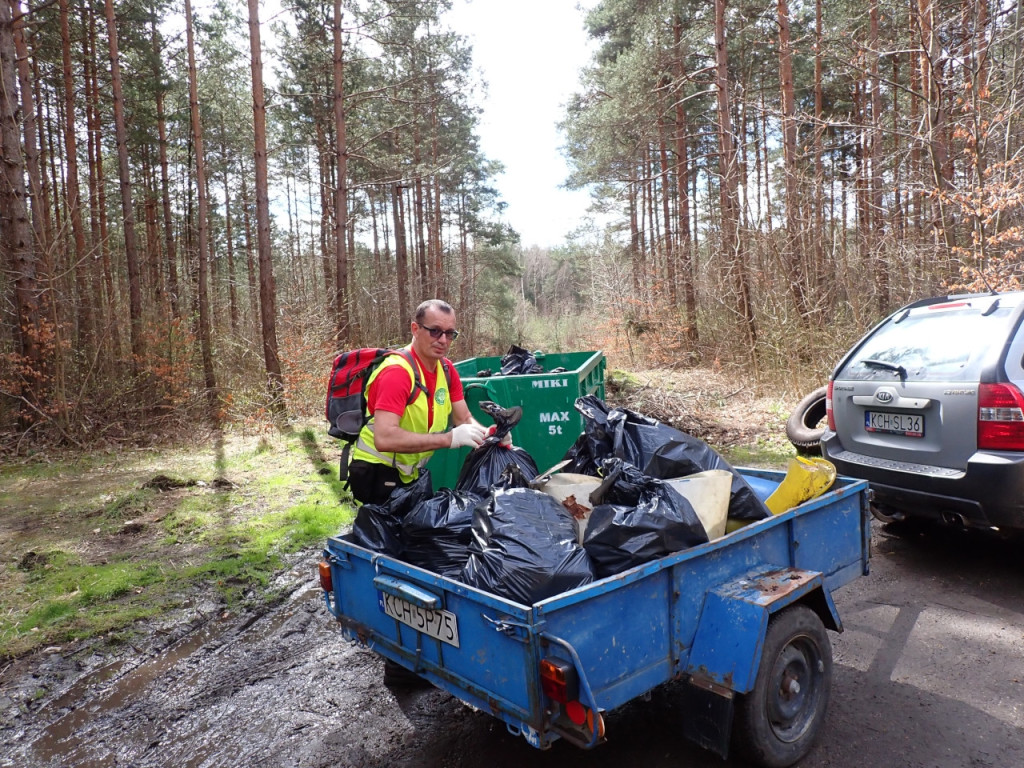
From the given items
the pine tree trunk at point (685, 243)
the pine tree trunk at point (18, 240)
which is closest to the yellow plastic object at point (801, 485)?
the pine tree trunk at point (18, 240)

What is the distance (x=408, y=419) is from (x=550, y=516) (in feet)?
3.72

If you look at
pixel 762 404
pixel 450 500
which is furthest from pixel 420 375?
pixel 762 404

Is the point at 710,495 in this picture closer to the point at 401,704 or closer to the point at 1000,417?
the point at 401,704

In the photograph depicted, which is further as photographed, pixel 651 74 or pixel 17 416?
pixel 651 74

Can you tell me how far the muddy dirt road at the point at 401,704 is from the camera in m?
2.70

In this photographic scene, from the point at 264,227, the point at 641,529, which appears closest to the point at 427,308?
the point at 641,529

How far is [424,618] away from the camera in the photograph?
2.43m

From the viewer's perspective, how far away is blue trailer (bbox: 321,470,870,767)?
2025mm

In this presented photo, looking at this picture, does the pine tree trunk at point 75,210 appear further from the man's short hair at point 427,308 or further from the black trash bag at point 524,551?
the black trash bag at point 524,551

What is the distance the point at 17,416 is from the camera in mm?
9867

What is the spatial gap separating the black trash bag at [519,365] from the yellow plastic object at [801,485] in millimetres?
3949

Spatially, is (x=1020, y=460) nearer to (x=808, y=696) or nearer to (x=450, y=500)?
(x=808, y=696)

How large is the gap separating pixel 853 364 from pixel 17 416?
11.3 meters

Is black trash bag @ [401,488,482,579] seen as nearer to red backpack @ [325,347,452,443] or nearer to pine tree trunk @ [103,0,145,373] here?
red backpack @ [325,347,452,443]
